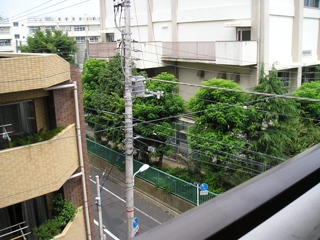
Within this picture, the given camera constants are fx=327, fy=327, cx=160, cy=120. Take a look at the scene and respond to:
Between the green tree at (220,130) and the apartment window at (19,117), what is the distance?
21.2ft

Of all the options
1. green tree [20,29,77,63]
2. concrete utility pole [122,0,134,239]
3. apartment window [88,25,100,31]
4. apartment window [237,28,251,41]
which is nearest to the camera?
concrete utility pole [122,0,134,239]

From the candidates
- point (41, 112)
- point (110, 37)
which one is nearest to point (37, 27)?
point (110, 37)

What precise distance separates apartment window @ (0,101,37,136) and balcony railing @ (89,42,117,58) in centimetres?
1352

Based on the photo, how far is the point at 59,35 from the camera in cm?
2561

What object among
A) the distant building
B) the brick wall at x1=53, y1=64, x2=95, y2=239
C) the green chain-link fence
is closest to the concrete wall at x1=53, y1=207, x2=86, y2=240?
the brick wall at x1=53, y1=64, x2=95, y2=239

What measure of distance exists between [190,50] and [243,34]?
9.91 ft

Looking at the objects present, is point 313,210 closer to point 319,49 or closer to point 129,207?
point 129,207

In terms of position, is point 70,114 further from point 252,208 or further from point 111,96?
point 111,96

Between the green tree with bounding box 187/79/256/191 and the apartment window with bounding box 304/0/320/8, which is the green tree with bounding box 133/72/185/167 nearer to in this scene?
the green tree with bounding box 187/79/256/191

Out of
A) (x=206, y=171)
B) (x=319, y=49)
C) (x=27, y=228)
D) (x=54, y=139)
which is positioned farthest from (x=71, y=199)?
(x=319, y=49)

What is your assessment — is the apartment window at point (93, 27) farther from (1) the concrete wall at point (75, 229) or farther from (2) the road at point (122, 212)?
(1) the concrete wall at point (75, 229)

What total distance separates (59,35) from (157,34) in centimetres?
871

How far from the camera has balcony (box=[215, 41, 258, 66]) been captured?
49.9ft

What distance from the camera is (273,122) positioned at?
12.5 metres
